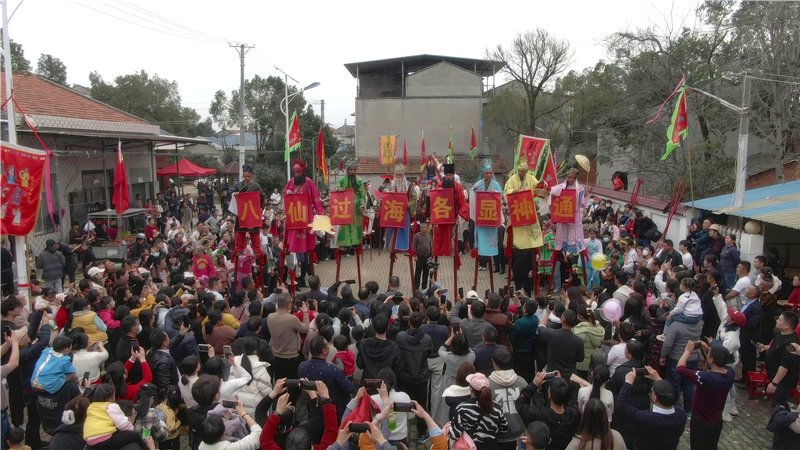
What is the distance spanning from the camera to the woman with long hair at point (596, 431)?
4.24 m

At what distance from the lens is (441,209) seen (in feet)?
36.4

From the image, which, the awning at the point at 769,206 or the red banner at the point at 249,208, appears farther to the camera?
the red banner at the point at 249,208

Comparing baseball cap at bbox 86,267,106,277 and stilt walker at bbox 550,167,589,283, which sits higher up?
stilt walker at bbox 550,167,589,283

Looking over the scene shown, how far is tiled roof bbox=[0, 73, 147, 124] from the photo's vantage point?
711 inches

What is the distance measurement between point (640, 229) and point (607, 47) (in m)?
12.5

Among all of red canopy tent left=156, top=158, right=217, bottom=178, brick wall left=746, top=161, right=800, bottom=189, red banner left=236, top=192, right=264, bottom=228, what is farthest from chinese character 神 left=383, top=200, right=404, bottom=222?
red canopy tent left=156, top=158, right=217, bottom=178

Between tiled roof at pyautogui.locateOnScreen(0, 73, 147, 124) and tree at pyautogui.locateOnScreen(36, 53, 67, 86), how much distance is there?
18.7 metres

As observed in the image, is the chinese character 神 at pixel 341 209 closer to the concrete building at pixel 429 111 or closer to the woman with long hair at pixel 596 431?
the woman with long hair at pixel 596 431

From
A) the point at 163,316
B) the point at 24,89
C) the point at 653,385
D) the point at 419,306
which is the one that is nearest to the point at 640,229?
the point at 419,306

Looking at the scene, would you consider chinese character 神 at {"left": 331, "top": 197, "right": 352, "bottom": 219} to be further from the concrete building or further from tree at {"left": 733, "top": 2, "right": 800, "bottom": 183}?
the concrete building

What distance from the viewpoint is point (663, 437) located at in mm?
4832

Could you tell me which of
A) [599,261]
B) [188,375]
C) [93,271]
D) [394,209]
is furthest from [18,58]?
[599,261]

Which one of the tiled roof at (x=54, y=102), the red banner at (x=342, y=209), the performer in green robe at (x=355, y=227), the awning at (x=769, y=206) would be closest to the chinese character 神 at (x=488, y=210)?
the red banner at (x=342, y=209)

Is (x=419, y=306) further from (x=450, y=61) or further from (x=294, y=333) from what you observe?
(x=450, y=61)
